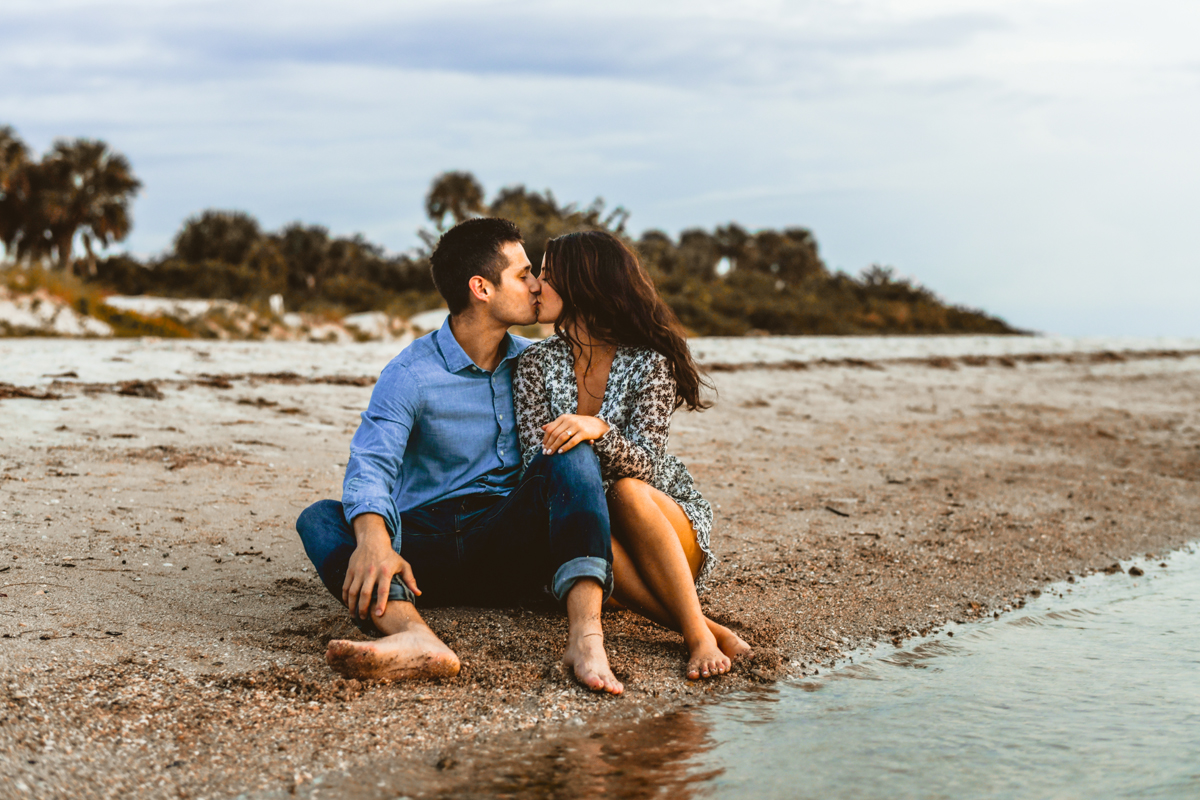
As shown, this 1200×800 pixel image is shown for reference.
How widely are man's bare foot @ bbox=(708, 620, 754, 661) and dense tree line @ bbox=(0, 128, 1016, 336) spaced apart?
75.2 ft

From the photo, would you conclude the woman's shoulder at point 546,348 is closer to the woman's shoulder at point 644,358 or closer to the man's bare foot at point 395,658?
the woman's shoulder at point 644,358

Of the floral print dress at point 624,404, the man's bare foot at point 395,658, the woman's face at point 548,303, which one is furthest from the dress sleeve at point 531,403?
the man's bare foot at point 395,658

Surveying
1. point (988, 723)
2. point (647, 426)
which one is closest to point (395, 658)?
point (647, 426)

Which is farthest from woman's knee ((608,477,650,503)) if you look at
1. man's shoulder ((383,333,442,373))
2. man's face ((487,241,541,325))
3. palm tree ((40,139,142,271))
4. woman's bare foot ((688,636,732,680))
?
palm tree ((40,139,142,271))

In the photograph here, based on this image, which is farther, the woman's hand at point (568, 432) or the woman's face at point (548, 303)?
the woman's face at point (548, 303)

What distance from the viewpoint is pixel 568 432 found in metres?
2.88

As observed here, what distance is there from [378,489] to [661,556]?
0.82 meters

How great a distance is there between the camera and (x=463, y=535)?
10.3 ft

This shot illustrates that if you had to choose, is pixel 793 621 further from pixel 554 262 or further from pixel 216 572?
pixel 216 572

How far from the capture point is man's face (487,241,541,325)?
3.19 m

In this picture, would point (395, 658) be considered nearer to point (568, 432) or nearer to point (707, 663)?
point (568, 432)

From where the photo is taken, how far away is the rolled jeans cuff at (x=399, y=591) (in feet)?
9.34

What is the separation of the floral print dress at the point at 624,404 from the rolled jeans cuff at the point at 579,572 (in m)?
0.28

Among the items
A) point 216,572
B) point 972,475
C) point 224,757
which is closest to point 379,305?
point 972,475
